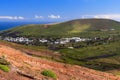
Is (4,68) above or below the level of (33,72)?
above

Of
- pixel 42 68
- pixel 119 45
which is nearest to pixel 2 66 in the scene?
pixel 42 68

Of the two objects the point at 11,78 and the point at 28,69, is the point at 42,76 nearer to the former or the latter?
the point at 28,69

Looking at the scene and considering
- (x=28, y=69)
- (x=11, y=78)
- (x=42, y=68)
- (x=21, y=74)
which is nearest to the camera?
(x=11, y=78)

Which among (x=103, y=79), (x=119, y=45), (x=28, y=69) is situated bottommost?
(x=119, y=45)

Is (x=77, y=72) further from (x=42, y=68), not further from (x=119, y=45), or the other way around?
(x=119, y=45)

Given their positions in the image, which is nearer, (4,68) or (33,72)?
(4,68)

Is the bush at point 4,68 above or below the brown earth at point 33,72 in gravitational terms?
above

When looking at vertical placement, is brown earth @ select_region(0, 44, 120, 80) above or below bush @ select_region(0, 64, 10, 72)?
below

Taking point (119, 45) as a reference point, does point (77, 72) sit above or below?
above

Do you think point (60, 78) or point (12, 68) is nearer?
point (12, 68)

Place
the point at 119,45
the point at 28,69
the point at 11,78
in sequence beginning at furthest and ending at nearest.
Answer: the point at 119,45
the point at 28,69
the point at 11,78
